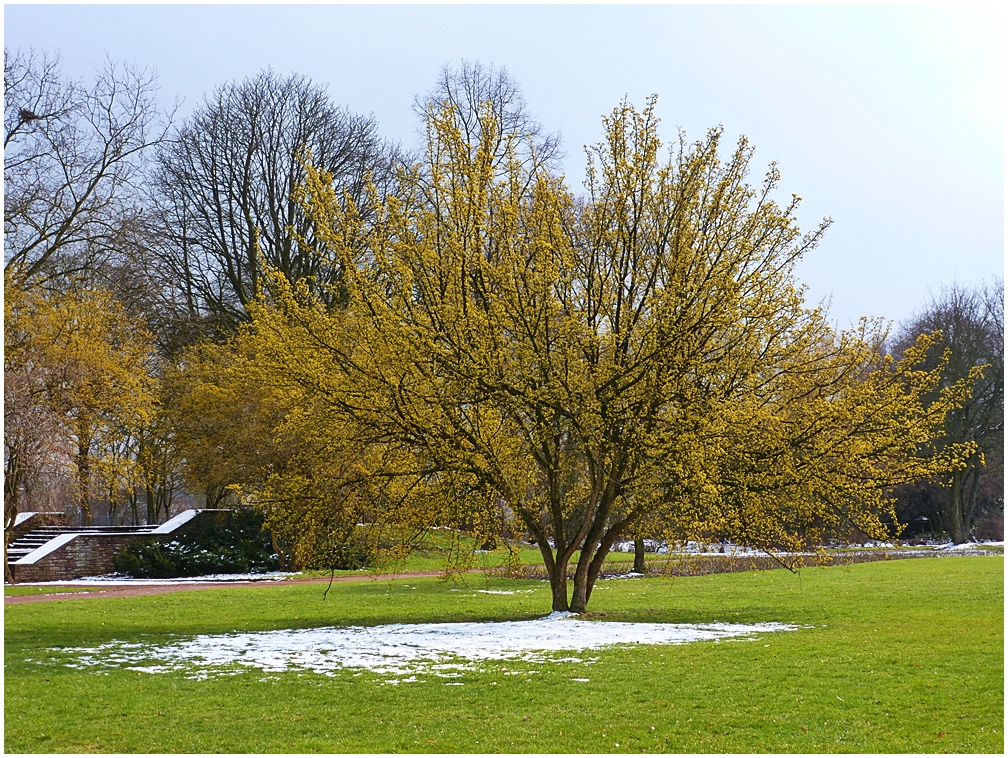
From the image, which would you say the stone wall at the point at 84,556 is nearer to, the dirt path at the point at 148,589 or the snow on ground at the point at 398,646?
the dirt path at the point at 148,589

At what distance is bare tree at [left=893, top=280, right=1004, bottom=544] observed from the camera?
39812 millimetres

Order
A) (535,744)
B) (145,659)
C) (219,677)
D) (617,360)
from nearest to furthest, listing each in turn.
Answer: (535,744)
(219,677)
(145,659)
(617,360)

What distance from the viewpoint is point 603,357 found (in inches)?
562

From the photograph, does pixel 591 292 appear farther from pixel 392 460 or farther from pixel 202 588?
pixel 202 588

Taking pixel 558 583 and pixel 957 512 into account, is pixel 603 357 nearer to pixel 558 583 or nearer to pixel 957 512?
pixel 558 583

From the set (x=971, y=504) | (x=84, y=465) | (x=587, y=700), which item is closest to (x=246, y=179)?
(x=84, y=465)

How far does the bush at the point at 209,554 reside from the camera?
25.7 metres

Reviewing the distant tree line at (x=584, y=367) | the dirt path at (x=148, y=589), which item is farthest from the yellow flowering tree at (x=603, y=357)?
the dirt path at (x=148, y=589)

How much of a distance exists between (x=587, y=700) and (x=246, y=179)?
2508cm

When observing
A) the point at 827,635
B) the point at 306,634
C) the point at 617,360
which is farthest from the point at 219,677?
the point at 827,635

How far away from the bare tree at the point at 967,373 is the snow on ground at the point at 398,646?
92.1 ft

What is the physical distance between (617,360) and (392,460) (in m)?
3.79

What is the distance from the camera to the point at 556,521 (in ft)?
Answer: 50.3

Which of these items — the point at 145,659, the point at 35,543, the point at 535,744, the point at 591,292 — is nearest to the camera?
the point at 535,744
